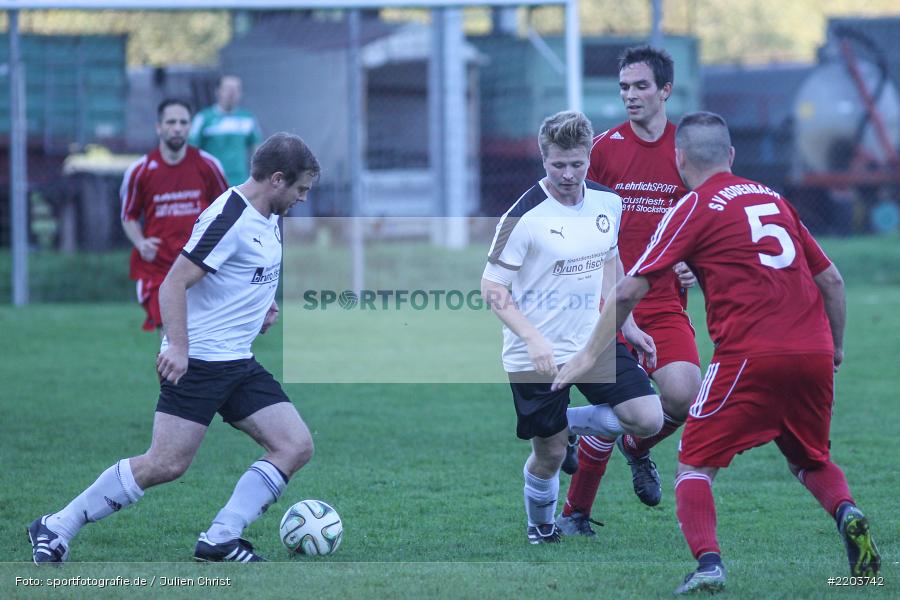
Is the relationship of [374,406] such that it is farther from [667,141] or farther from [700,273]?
[700,273]

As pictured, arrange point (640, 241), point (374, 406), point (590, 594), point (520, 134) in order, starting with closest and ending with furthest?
point (590, 594)
point (640, 241)
point (374, 406)
point (520, 134)

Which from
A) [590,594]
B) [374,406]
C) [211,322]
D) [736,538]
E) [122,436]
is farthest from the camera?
[374,406]

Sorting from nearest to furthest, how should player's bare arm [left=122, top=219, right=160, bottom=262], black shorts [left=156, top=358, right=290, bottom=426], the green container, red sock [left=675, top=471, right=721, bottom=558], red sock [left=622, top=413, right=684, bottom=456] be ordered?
1. red sock [left=675, top=471, right=721, bottom=558]
2. black shorts [left=156, top=358, right=290, bottom=426]
3. red sock [left=622, top=413, right=684, bottom=456]
4. player's bare arm [left=122, top=219, right=160, bottom=262]
5. the green container

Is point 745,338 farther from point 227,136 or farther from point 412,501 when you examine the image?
point 227,136

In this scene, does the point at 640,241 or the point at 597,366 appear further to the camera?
the point at 640,241

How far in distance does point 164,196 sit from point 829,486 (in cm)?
605

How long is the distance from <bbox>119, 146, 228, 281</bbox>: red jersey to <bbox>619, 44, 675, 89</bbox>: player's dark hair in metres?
4.04

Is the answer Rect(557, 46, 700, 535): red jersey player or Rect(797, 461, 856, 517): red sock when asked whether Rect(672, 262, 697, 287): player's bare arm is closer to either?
Rect(557, 46, 700, 535): red jersey player

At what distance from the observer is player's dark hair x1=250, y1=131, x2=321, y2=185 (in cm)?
504

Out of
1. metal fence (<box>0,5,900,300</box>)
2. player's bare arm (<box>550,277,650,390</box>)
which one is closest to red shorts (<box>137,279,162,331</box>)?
player's bare arm (<box>550,277,650,390</box>)

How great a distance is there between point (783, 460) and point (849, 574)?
8.88 ft

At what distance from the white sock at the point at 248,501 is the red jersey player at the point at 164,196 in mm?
4307

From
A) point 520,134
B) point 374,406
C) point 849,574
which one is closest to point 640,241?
point 849,574

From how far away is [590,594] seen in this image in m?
4.50
